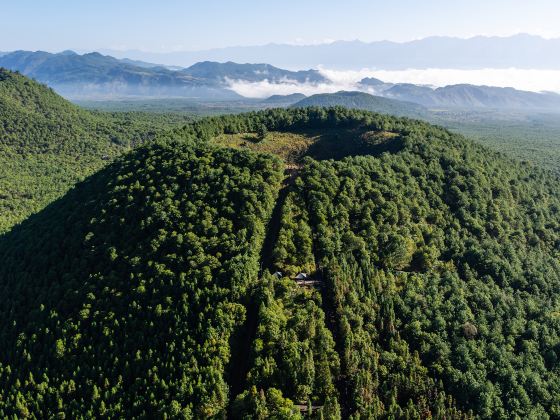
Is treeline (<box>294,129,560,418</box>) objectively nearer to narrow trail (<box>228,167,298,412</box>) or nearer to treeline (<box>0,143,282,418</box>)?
narrow trail (<box>228,167,298,412</box>)

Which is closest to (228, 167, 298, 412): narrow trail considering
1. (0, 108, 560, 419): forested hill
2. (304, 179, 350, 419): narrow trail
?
(0, 108, 560, 419): forested hill

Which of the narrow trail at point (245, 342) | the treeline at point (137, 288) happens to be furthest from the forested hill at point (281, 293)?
the treeline at point (137, 288)

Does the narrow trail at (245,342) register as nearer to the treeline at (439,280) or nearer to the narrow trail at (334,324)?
the narrow trail at (334,324)

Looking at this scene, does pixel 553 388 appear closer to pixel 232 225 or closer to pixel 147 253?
pixel 232 225

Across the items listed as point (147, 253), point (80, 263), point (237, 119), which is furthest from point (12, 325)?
point (237, 119)

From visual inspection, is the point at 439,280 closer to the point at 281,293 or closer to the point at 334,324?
the point at 334,324

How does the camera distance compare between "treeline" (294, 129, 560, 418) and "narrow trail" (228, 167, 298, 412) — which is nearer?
"narrow trail" (228, 167, 298, 412)

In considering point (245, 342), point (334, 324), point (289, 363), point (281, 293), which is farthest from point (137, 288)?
point (334, 324)
